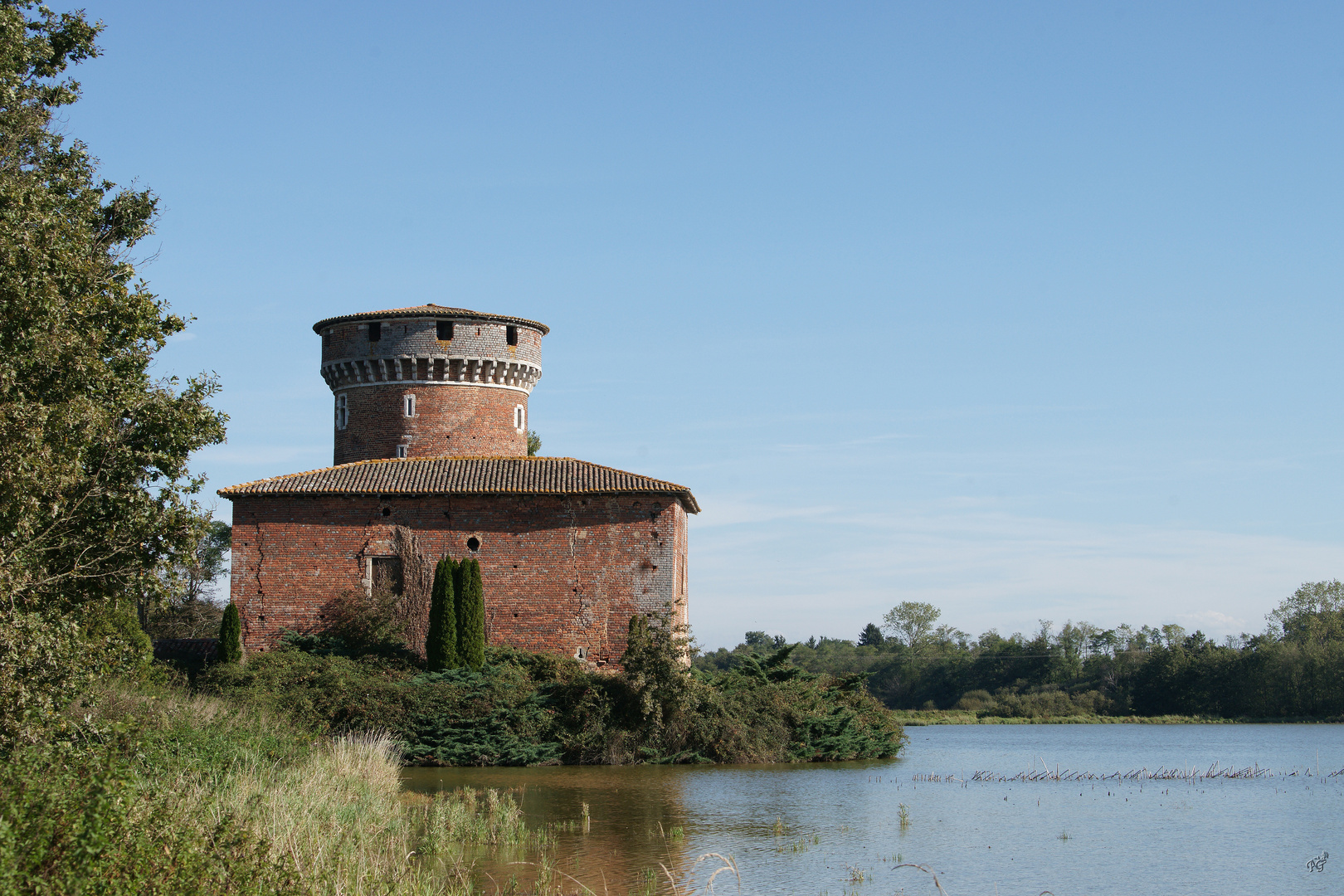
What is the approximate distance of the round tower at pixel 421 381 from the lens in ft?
122

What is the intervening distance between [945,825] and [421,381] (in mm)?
22958

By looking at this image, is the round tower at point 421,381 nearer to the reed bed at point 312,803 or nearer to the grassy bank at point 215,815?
the reed bed at point 312,803

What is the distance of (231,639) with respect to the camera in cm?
3034

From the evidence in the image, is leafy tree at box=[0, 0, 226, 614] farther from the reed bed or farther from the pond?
the pond

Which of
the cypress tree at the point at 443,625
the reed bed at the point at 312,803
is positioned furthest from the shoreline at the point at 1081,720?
the reed bed at the point at 312,803

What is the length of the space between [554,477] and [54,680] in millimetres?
20077

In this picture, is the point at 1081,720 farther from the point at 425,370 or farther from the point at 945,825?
the point at 945,825

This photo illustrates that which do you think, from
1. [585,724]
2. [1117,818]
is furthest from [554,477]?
[1117,818]

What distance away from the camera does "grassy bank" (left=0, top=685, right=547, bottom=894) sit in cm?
790

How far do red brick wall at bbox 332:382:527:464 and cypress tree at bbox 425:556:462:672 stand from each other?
25.2 ft

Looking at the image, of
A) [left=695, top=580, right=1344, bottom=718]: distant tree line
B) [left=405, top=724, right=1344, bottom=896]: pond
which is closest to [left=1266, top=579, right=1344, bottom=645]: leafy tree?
[left=695, top=580, right=1344, bottom=718]: distant tree line

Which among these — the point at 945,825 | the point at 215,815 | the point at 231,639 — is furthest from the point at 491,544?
the point at 215,815

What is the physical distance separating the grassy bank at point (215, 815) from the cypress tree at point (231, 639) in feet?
37.4

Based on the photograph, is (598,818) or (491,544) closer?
(598,818)
